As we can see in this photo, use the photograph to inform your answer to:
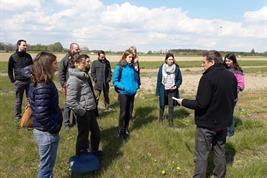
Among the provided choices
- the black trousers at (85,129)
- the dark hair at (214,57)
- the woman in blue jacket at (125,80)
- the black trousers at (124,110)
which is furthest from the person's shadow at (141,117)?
the dark hair at (214,57)

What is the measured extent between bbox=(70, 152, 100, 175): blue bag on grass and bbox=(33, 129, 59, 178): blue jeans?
2.68ft

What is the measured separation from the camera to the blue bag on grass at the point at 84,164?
5.79 m

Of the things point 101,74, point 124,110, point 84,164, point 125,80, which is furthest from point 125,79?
point 101,74

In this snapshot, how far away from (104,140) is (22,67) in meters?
3.17

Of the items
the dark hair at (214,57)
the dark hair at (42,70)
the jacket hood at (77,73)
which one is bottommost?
the jacket hood at (77,73)

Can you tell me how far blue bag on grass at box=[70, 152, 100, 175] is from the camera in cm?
579

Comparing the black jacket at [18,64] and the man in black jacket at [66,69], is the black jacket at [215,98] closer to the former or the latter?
the man in black jacket at [66,69]

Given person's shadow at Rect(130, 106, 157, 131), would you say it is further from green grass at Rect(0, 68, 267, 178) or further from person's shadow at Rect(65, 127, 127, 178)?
person's shadow at Rect(65, 127, 127, 178)

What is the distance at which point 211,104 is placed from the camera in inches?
206

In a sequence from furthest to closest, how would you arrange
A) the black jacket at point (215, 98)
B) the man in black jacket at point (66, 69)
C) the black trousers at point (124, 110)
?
the man in black jacket at point (66, 69)
the black trousers at point (124, 110)
the black jacket at point (215, 98)

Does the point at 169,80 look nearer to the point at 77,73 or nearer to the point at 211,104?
the point at 77,73

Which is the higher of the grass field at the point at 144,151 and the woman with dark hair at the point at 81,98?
the woman with dark hair at the point at 81,98

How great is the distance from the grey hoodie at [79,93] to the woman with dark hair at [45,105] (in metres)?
1.07

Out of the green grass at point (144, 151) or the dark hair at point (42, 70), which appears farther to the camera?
the green grass at point (144, 151)
